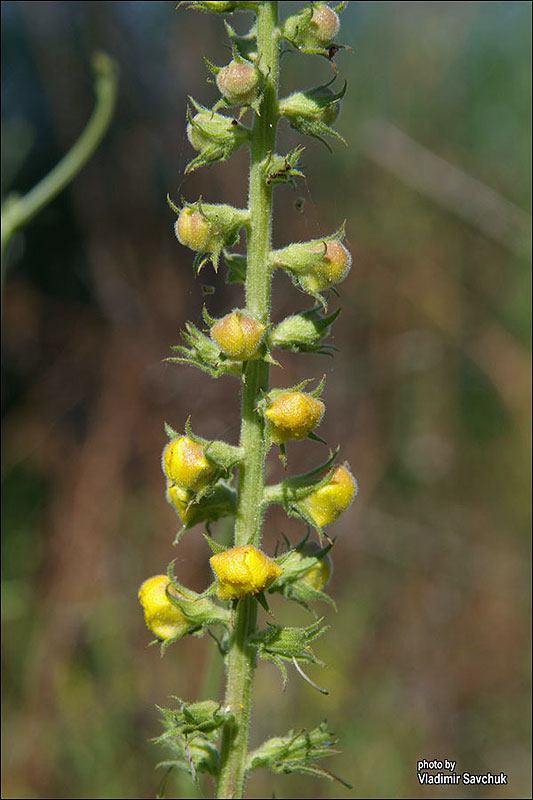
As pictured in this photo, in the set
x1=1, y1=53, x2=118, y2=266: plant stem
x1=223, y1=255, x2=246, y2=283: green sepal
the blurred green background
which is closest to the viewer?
x1=223, y1=255, x2=246, y2=283: green sepal

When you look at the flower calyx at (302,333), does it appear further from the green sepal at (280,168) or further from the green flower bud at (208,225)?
the green sepal at (280,168)

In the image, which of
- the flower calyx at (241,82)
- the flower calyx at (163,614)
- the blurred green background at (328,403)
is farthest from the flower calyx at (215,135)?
the blurred green background at (328,403)

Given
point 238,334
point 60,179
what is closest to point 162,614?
point 238,334

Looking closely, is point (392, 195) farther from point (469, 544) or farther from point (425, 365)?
point (469, 544)

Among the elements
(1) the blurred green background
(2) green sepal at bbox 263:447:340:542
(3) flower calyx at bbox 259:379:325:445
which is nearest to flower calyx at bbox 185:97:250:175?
(3) flower calyx at bbox 259:379:325:445

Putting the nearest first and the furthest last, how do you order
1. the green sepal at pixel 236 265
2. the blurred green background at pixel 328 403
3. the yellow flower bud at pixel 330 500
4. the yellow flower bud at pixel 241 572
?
the yellow flower bud at pixel 241 572 < the yellow flower bud at pixel 330 500 < the green sepal at pixel 236 265 < the blurred green background at pixel 328 403

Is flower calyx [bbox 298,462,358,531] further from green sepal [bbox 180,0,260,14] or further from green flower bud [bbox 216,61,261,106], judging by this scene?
green sepal [bbox 180,0,260,14]
